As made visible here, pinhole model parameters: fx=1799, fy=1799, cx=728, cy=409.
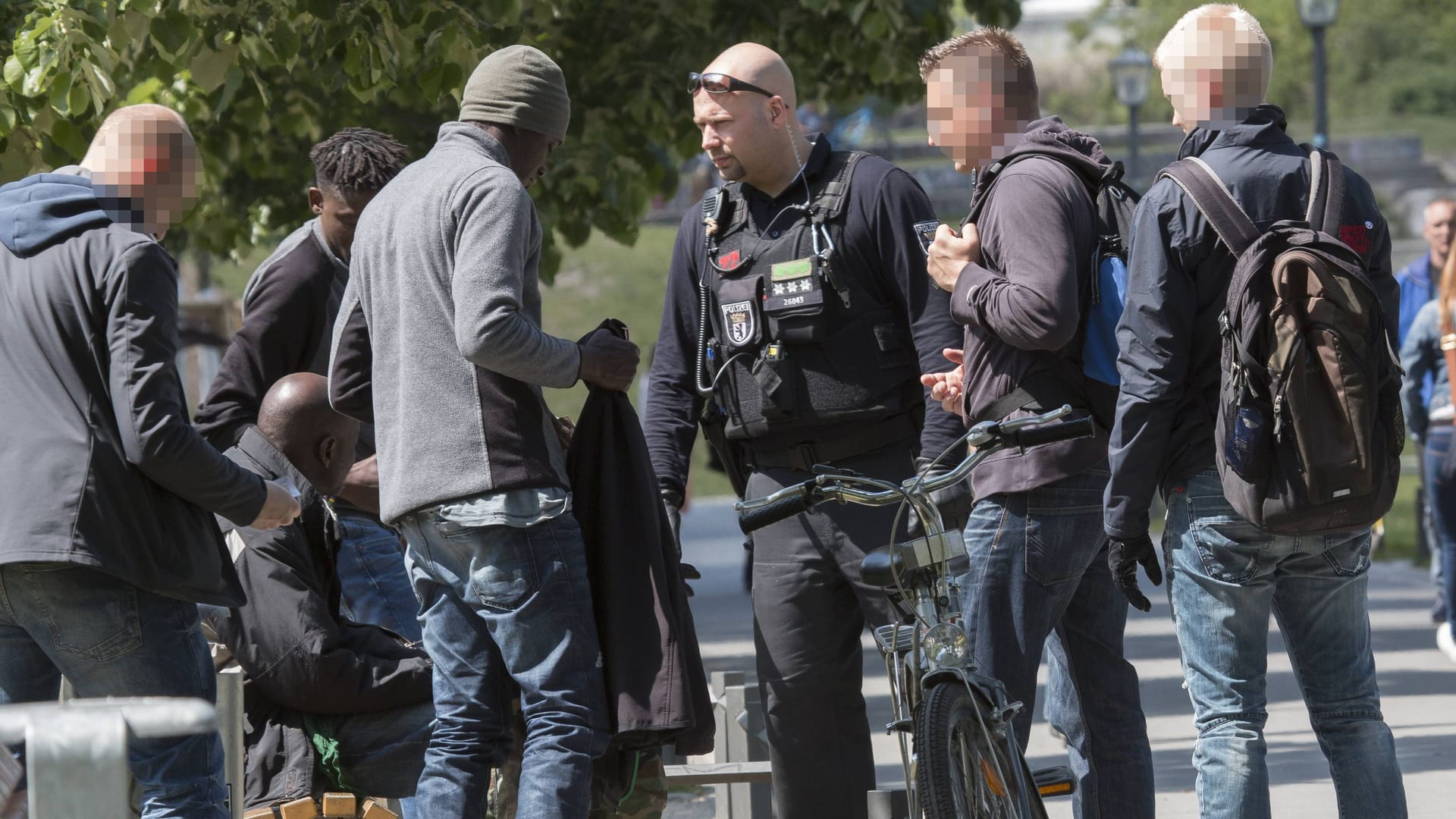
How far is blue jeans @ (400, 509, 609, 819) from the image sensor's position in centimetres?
403

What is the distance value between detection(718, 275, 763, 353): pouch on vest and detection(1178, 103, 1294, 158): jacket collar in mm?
1106

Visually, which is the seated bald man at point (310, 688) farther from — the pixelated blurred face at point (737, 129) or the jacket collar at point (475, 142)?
the pixelated blurred face at point (737, 129)

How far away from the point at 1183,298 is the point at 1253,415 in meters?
0.31

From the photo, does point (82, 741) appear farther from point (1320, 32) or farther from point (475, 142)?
→ point (1320, 32)

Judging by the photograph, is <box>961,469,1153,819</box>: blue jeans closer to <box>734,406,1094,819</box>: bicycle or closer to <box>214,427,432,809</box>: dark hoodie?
<box>734,406,1094,819</box>: bicycle

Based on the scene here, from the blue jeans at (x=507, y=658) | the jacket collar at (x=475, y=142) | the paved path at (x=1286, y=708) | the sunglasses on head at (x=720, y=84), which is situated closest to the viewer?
the blue jeans at (x=507, y=658)

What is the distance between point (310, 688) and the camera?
437cm

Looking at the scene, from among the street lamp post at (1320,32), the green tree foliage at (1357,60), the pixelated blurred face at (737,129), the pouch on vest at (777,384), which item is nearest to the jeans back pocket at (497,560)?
the pouch on vest at (777,384)

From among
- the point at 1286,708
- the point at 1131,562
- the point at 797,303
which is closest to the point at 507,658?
the point at 797,303

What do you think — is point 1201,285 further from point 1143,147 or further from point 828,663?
point 1143,147

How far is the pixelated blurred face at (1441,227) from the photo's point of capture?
9.50 metres

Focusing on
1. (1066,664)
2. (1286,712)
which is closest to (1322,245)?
(1066,664)

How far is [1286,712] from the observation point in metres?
8.35

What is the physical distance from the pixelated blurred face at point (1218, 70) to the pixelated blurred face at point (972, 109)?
1.46ft
